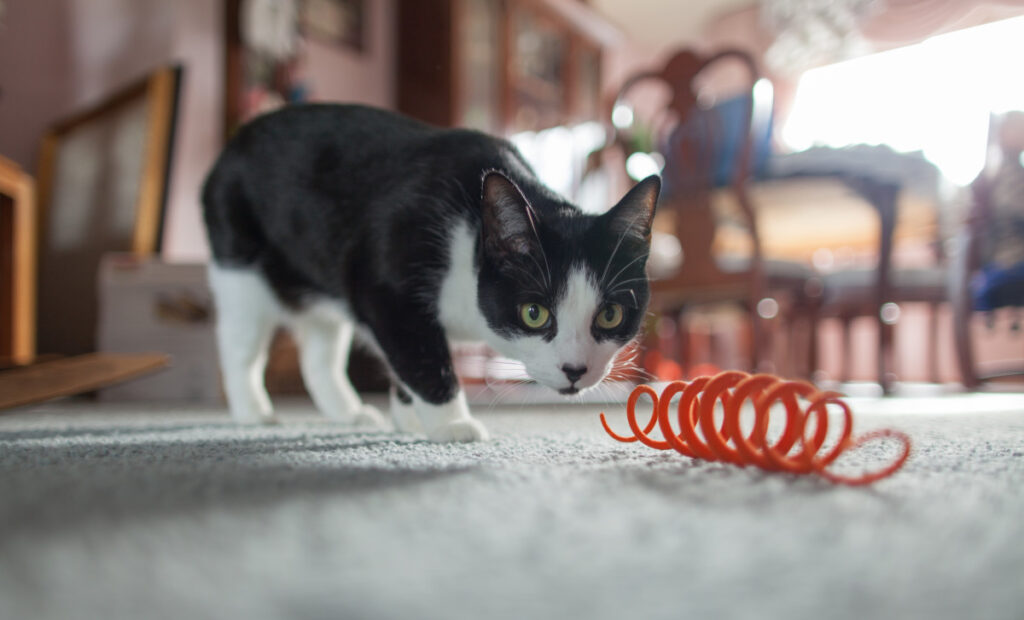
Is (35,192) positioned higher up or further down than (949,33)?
further down

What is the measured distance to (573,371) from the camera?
84 cm

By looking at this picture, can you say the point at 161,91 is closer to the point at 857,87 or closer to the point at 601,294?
the point at 601,294

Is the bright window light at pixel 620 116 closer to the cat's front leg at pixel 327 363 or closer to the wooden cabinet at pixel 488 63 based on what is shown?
the wooden cabinet at pixel 488 63

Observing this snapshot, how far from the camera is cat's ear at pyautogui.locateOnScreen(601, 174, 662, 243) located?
35.2 inches

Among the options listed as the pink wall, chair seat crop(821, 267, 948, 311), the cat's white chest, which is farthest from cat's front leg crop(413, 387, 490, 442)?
chair seat crop(821, 267, 948, 311)

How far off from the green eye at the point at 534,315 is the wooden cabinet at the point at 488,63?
2.76 m

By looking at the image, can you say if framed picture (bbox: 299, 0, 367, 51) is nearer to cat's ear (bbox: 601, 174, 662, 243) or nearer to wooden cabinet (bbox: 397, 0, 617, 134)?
wooden cabinet (bbox: 397, 0, 617, 134)

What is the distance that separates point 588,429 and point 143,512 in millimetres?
799

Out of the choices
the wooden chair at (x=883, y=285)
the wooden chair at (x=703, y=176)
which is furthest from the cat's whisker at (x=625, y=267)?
the wooden chair at (x=883, y=285)

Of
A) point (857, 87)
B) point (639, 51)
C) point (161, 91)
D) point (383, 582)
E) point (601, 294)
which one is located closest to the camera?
point (383, 582)

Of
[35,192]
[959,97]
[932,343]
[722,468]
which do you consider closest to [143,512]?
[722,468]

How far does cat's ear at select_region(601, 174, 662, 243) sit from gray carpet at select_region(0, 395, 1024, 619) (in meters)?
0.33

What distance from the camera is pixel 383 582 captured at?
1.15ft

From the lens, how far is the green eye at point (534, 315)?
863 mm
